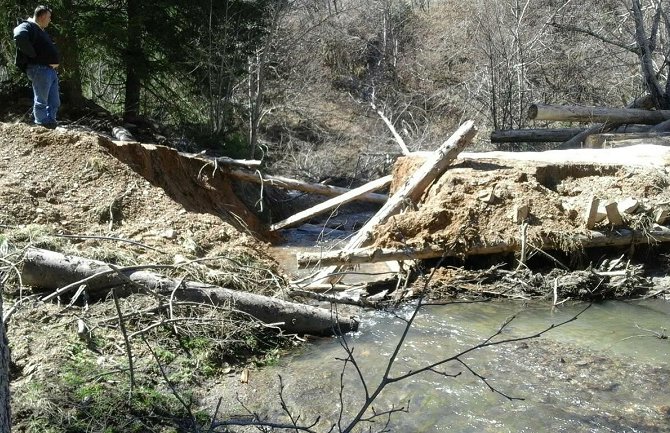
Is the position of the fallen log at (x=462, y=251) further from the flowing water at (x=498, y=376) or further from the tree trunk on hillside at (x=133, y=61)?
the tree trunk on hillside at (x=133, y=61)

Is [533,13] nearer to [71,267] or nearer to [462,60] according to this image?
[462,60]

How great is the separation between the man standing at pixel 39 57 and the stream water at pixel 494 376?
592cm

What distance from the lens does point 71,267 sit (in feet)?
21.3

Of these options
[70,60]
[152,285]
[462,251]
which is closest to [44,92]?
[70,60]

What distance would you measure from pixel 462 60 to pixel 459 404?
64.0 ft

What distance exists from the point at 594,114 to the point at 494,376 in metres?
10.6

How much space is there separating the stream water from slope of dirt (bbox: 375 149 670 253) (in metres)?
1.16

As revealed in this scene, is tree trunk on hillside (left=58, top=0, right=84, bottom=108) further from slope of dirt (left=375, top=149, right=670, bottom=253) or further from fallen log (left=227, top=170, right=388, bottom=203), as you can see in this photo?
slope of dirt (left=375, top=149, right=670, bottom=253)

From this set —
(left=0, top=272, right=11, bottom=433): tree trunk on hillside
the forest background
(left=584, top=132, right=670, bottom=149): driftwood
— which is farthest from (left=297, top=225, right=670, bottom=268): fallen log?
the forest background

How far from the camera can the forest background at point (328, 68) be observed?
14078 millimetres

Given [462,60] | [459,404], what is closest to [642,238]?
[459,404]

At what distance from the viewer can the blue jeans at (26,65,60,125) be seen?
33.9ft

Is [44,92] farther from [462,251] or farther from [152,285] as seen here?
[462,251]

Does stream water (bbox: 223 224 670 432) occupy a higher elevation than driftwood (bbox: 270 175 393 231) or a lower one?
lower
